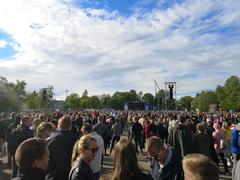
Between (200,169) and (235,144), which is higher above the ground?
(200,169)

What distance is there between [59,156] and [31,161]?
2.61 metres

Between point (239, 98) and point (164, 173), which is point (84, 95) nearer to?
point (239, 98)

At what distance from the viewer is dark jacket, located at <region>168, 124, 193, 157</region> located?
9.81 m

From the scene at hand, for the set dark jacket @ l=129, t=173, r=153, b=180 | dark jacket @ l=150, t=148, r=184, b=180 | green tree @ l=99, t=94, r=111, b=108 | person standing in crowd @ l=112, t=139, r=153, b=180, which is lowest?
dark jacket @ l=150, t=148, r=184, b=180

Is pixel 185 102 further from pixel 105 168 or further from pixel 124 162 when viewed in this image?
pixel 124 162

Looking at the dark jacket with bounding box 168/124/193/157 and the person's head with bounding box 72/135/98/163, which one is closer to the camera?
the person's head with bounding box 72/135/98/163

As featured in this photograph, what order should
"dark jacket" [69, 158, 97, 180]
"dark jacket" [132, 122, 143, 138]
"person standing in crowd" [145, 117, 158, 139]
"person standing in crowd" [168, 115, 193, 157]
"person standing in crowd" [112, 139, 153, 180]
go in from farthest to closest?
"dark jacket" [132, 122, 143, 138], "person standing in crowd" [145, 117, 158, 139], "person standing in crowd" [168, 115, 193, 157], "dark jacket" [69, 158, 97, 180], "person standing in crowd" [112, 139, 153, 180]

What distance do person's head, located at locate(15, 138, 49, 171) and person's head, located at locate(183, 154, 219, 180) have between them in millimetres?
1412

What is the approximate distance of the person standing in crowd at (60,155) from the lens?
6136mm

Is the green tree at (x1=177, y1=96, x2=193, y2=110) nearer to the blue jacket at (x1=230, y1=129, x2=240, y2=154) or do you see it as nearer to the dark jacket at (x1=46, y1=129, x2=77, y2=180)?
the blue jacket at (x1=230, y1=129, x2=240, y2=154)

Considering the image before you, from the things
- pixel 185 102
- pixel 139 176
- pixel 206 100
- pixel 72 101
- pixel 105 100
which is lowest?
pixel 139 176

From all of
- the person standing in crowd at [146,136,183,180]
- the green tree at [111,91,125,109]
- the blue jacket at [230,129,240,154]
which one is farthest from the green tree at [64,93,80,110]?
the person standing in crowd at [146,136,183,180]

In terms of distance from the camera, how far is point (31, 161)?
367 centimetres

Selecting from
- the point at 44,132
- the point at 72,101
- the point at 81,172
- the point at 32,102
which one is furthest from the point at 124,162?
the point at 72,101
